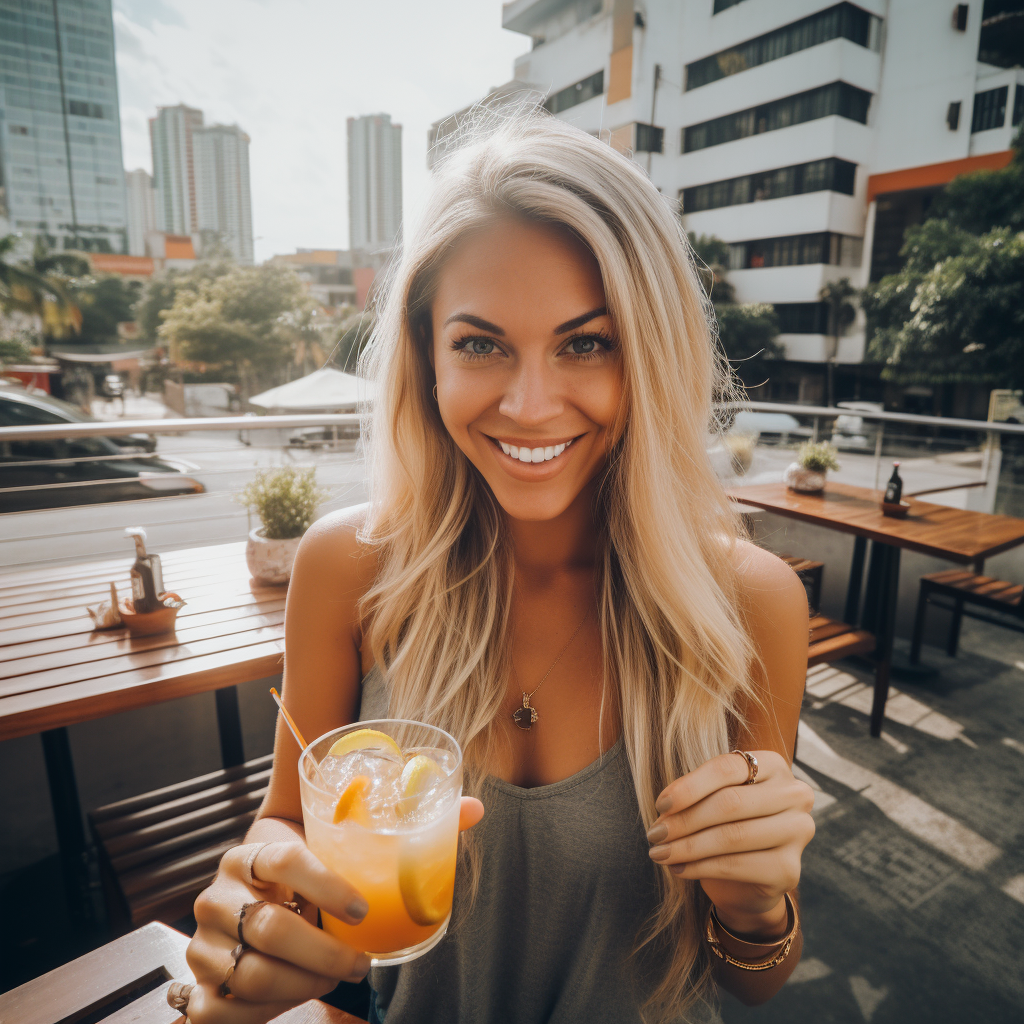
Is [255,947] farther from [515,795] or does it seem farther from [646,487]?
[646,487]

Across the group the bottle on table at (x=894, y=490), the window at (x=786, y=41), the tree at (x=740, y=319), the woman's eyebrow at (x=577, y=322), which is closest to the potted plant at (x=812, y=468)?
the bottle on table at (x=894, y=490)

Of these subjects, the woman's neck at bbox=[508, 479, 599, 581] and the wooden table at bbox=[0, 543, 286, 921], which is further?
the wooden table at bbox=[0, 543, 286, 921]

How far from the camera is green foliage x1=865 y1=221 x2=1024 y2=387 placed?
2094 centimetres

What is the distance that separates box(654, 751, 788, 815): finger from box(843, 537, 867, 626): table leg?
356 centimetres

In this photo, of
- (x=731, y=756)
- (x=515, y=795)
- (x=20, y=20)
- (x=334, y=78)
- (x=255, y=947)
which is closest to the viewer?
(x=255, y=947)

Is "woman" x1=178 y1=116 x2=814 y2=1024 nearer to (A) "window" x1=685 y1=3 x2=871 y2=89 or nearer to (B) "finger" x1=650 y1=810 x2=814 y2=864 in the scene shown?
(B) "finger" x1=650 y1=810 x2=814 y2=864

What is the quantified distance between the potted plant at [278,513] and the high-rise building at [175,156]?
56932 mm

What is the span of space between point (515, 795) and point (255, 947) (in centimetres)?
42

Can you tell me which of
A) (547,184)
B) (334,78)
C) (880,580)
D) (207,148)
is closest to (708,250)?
(334,78)

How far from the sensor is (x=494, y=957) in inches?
39.1

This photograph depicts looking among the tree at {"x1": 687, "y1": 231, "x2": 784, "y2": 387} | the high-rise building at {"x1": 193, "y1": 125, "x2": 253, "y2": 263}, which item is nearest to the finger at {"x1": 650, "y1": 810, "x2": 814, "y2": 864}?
the tree at {"x1": 687, "y1": 231, "x2": 784, "y2": 387}

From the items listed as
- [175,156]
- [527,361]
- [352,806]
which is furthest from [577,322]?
[175,156]

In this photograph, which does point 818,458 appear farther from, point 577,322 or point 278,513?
point 577,322

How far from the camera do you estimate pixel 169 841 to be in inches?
61.3
